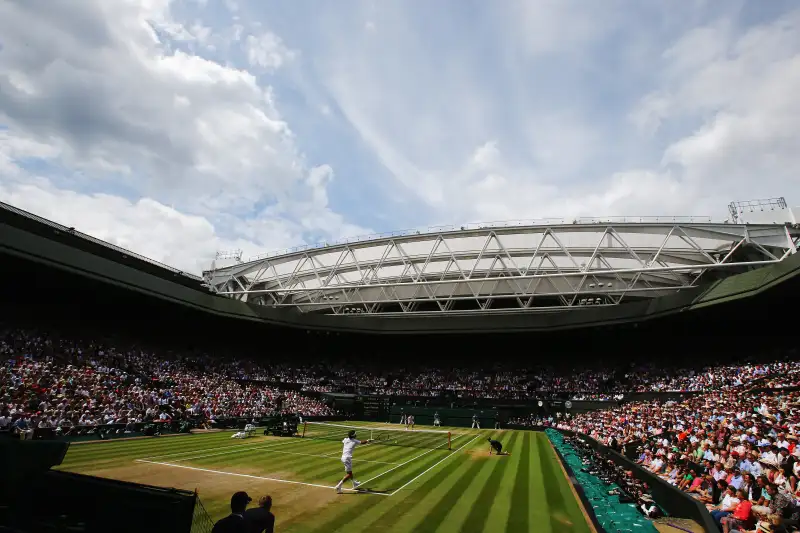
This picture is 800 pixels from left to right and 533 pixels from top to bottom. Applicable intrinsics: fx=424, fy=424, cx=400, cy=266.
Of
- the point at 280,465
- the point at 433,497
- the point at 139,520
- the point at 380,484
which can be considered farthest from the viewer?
the point at 280,465

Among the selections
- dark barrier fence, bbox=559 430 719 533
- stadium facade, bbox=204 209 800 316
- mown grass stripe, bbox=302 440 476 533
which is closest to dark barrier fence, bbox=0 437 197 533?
mown grass stripe, bbox=302 440 476 533

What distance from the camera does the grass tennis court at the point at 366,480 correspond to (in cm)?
1027

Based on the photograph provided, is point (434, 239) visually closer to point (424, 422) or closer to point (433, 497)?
point (424, 422)

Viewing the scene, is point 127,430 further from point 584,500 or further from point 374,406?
point 374,406

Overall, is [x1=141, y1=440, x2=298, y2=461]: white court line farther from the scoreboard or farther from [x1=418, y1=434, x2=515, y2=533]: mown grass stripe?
the scoreboard

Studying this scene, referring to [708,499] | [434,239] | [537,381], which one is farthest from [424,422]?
[708,499]

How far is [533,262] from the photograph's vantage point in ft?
130

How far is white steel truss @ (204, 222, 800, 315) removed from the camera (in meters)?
29.8

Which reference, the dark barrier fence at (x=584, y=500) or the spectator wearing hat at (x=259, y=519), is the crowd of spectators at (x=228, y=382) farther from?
the spectator wearing hat at (x=259, y=519)

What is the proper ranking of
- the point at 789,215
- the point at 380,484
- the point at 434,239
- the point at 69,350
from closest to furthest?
the point at 380,484 < the point at 789,215 < the point at 69,350 < the point at 434,239

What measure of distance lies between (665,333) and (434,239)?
26.6 metres

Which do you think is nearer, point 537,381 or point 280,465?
point 280,465

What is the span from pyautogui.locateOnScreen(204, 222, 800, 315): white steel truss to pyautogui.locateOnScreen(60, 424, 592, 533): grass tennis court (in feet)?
48.4

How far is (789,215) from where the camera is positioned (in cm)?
2927
